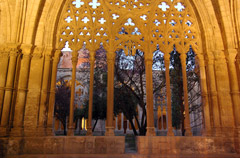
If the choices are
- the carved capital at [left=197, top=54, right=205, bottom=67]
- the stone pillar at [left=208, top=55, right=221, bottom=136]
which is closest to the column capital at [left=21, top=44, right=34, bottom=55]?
the carved capital at [left=197, top=54, right=205, bottom=67]

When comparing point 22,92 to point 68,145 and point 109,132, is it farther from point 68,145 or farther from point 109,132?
point 109,132

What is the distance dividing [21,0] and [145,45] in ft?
17.9

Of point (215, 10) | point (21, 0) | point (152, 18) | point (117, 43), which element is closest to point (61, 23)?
point (21, 0)

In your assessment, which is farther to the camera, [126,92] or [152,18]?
[126,92]

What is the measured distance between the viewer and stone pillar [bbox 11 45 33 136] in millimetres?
7138

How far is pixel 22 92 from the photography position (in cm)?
748

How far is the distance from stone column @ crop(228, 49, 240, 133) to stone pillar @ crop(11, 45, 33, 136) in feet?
26.2

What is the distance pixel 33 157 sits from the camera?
6.40 m

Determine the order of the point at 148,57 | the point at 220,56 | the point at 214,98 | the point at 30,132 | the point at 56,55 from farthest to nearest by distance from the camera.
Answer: the point at 148,57, the point at 56,55, the point at 220,56, the point at 214,98, the point at 30,132

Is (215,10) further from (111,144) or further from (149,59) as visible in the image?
(111,144)

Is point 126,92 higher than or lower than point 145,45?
lower

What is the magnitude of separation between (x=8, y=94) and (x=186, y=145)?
22.2 ft

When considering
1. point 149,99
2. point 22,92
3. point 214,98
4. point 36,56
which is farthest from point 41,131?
point 214,98

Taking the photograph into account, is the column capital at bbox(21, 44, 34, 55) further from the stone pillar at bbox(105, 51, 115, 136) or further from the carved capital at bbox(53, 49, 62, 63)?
the stone pillar at bbox(105, 51, 115, 136)
